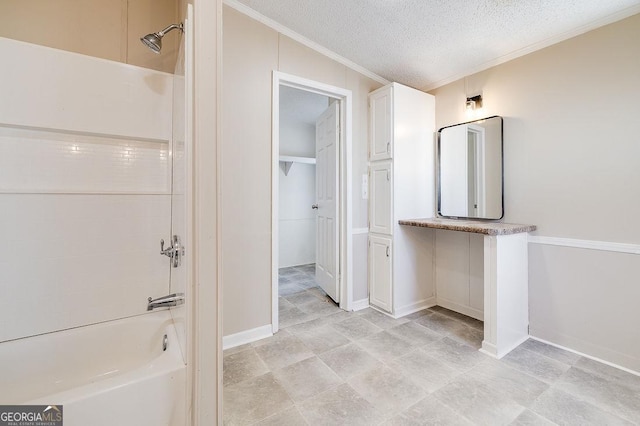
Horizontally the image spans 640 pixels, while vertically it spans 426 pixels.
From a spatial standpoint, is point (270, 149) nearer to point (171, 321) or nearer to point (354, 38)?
point (354, 38)

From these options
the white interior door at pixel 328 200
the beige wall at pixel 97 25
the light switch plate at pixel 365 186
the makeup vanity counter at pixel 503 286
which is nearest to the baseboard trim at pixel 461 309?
the makeup vanity counter at pixel 503 286

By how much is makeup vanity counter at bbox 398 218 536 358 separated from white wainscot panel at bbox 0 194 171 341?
91.5 inches

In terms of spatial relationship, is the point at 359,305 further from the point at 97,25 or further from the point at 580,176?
the point at 97,25

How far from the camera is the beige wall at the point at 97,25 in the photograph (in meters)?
1.46

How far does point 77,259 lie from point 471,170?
10.5ft

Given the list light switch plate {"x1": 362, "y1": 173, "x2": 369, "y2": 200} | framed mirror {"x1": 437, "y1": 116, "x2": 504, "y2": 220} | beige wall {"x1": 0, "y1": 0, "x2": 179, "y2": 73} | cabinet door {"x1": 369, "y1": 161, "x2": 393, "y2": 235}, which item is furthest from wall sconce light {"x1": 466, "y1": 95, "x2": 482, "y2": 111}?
beige wall {"x1": 0, "y1": 0, "x2": 179, "y2": 73}

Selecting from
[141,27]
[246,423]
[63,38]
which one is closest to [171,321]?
[246,423]

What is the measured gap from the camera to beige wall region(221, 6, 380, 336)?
6.79 ft

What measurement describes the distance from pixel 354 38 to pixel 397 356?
8.79 ft

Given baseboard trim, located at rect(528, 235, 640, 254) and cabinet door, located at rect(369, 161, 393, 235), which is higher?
cabinet door, located at rect(369, 161, 393, 235)

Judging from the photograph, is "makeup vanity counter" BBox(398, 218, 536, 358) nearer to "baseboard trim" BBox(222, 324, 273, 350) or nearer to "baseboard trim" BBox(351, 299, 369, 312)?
"baseboard trim" BBox(351, 299, 369, 312)

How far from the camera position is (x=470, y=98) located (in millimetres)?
2559

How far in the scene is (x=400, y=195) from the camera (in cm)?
264

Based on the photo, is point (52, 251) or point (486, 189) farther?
point (486, 189)
